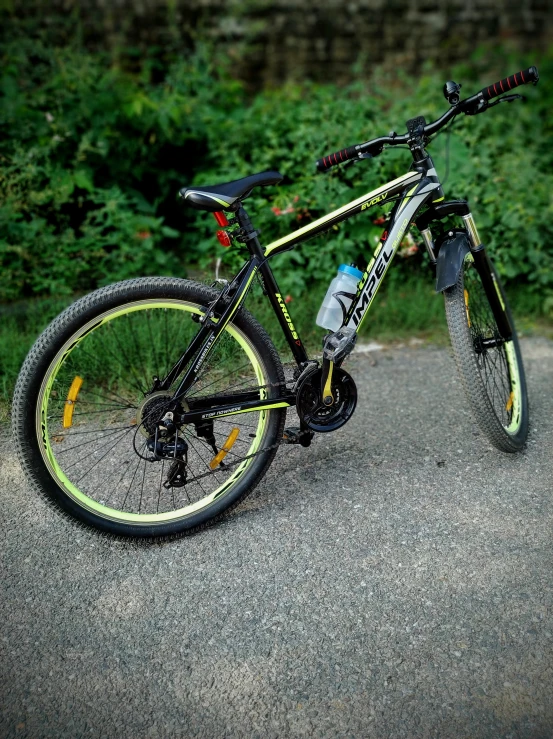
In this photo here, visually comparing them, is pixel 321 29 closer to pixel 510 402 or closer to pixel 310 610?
pixel 510 402

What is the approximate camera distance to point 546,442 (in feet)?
10.8

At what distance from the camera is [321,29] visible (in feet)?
25.6

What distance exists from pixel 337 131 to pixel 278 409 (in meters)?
2.75

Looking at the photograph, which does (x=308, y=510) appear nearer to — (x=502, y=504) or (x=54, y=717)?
(x=502, y=504)

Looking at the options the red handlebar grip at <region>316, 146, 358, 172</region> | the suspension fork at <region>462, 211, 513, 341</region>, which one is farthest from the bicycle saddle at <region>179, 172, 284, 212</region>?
the suspension fork at <region>462, 211, 513, 341</region>

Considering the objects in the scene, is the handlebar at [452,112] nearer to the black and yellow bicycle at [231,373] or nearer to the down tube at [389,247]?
the black and yellow bicycle at [231,373]

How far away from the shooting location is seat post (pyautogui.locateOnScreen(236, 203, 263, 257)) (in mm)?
2584

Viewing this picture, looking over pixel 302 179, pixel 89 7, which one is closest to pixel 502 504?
pixel 302 179

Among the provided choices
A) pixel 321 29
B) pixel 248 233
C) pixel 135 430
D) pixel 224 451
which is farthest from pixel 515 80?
pixel 321 29

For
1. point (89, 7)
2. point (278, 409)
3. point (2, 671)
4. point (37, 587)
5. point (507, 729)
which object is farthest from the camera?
point (89, 7)

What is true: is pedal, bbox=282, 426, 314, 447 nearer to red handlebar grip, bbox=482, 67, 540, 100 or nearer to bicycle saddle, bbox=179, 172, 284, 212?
bicycle saddle, bbox=179, 172, 284, 212

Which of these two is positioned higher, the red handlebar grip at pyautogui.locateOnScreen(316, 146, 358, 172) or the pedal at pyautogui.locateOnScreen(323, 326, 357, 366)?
the red handlebar grip at pyautogui.locateOnScreen(316, 146, 358, 172)

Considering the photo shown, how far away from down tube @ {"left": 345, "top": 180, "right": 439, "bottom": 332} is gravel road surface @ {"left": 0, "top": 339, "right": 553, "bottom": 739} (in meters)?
0.73

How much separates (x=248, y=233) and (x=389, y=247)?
1.92 feet
